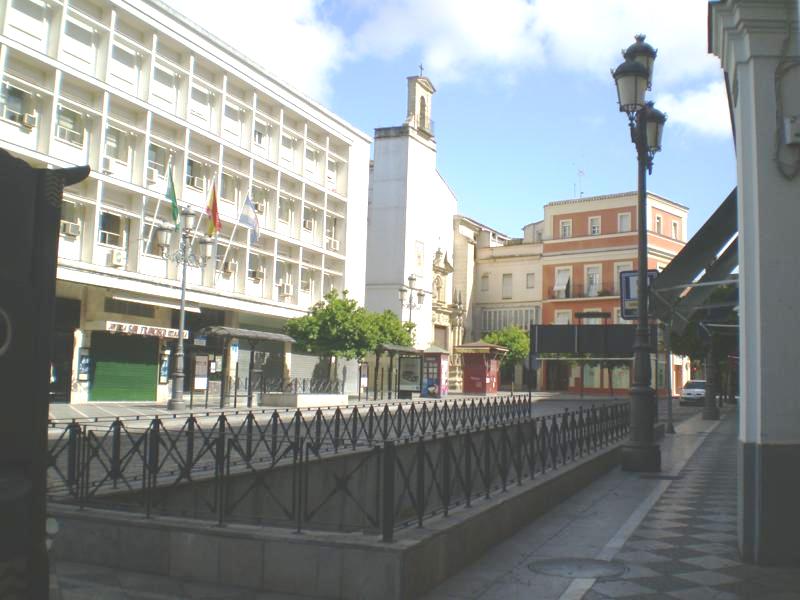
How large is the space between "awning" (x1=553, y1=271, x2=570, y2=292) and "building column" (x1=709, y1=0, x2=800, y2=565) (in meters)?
58.9

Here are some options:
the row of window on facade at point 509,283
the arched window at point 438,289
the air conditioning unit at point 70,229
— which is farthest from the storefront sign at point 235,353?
the row of window on facade at point 509,283

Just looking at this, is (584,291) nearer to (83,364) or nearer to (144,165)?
(144,165)

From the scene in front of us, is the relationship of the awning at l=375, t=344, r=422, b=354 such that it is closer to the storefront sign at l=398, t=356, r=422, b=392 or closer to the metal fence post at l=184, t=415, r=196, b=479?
the storefront sign at l=398, t=356, r=422, b=392

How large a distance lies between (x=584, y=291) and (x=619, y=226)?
604 centimetres

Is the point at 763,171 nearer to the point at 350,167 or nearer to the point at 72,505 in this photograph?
the point at 72,505

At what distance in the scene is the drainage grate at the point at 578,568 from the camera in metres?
6.61

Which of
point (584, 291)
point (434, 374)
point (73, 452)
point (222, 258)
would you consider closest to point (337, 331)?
point (222, 258)

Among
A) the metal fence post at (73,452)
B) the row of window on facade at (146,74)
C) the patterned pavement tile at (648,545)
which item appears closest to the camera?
the patterned pavement tile at (648,545)

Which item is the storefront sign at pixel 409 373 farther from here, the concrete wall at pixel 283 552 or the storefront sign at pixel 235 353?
the concrete wall at pixel 283 552

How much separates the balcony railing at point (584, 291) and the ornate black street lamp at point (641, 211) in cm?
4979

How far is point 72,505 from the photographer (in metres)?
7.55

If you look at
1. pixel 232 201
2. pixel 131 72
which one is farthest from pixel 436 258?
pixel 131 72

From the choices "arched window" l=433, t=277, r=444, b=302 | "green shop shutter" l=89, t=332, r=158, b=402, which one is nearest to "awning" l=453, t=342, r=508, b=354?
"arched window" l=433, t=277, r=444, b=302

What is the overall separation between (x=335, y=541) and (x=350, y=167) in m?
42.1
